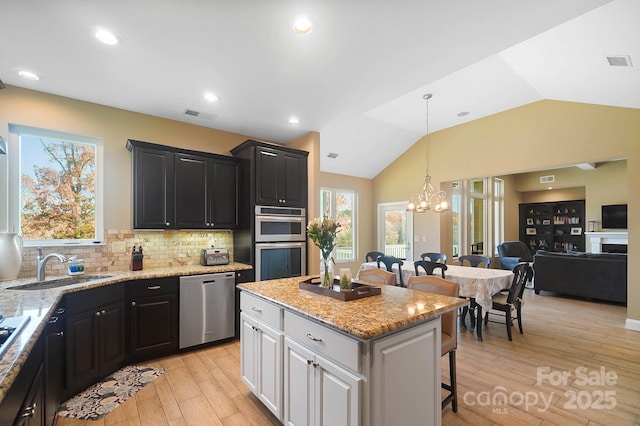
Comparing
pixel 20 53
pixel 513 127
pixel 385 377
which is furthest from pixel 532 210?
pixel 20 53

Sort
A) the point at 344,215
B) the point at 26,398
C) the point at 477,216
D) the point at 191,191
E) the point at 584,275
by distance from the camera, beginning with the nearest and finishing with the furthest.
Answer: the point at 26,398 < the point at 191,191 < the point at 584,275 < the point at 344,215 < the point at 477,216

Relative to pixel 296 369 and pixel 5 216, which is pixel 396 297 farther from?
pixel 5 216

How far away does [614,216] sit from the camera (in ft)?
26.2

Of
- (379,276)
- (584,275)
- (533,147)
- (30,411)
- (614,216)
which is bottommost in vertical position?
(584,275)

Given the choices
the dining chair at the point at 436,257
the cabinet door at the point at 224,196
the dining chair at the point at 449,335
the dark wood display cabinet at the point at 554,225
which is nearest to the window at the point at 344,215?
the dining chair at the point at 436,257

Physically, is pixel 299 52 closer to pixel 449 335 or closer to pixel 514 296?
pixel 449 335

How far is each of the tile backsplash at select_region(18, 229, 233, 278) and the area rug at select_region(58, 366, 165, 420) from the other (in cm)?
122

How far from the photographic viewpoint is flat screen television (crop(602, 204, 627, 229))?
7812 mm

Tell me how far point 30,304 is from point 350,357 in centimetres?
214

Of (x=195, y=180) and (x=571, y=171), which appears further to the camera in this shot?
(x=571, y=171)

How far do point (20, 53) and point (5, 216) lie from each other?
5.30 feet

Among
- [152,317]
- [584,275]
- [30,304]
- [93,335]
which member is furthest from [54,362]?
[584,275]

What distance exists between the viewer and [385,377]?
59.9 inches

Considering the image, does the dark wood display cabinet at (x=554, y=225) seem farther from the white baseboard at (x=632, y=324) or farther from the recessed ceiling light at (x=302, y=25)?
the recessed ceiling light at (x=302, y=25)
